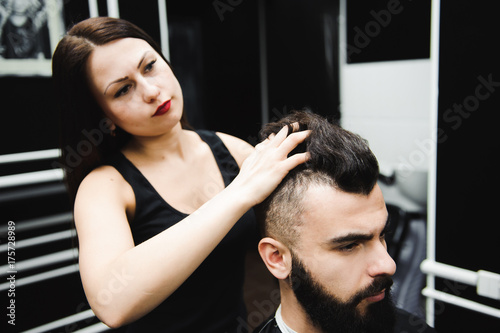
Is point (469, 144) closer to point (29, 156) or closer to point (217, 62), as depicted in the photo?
point (29, 156)

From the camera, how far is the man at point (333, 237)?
1.21 metres

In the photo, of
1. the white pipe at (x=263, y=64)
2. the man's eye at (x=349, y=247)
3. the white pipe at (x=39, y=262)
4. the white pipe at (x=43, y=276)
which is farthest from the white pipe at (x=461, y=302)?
the white pipe at (x=263, y=64)

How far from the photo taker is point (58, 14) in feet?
7.33

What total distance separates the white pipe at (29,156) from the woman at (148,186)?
0.95 meters

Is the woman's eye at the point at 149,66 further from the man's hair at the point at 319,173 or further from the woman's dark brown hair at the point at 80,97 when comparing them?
the man's hair at the point at 319,173

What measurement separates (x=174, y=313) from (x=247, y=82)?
3.42 metres

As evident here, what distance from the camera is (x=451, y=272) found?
1805 millimetres

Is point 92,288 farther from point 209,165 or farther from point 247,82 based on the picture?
point 247,82

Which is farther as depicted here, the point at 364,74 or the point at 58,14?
the point at 364,74

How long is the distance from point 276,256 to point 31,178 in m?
1.54

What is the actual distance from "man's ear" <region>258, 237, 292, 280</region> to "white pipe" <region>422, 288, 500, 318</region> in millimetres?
1049

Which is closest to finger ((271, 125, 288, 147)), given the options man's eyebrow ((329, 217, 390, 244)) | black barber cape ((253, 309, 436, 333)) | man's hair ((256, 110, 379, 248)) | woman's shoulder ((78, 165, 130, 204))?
man's hair ((256, 110, 379, 248))

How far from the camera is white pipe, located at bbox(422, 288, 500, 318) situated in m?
1.72

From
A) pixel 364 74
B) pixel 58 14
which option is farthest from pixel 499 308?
pixel 58 14
